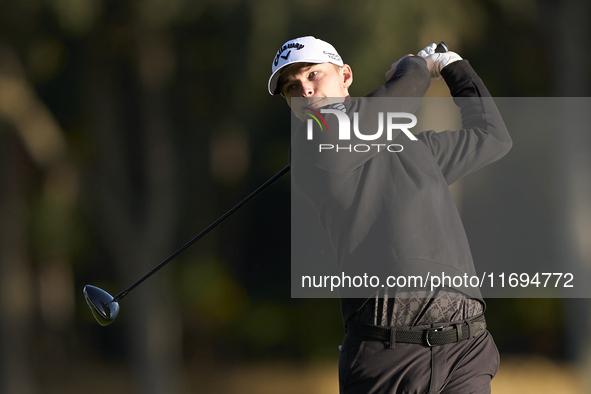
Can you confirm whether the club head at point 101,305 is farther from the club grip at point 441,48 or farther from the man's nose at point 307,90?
the club grip at point 441,48

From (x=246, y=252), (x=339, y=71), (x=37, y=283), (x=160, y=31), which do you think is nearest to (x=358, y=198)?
(x=339, y=71)

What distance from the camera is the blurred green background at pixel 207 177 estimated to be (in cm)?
486

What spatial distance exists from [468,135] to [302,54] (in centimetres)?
49

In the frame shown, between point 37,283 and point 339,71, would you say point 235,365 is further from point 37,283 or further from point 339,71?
point 339,71

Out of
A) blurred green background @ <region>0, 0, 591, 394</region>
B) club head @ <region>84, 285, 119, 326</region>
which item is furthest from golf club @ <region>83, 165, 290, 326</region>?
blurred green background @ <region>0, 0, 591, 394</region>

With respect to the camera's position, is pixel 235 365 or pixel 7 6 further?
pixel 235 365

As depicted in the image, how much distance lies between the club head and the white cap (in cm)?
91

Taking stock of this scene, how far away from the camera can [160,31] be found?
207 inches

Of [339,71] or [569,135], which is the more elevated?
[569,135]

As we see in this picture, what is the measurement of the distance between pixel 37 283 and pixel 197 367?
167 centimetres

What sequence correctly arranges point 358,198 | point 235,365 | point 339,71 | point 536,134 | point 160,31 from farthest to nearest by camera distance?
point 235,365
point 160,31
point 536,134
point 339,71
point 358,198

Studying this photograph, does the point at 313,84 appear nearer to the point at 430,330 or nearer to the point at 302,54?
the point at 302,54

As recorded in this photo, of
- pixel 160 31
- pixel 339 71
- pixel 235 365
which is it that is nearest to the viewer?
pixel 339 71

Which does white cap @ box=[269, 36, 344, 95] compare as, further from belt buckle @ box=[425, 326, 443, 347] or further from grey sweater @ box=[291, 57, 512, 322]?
belt buckle @ box=[425, 326, 443, 347]
